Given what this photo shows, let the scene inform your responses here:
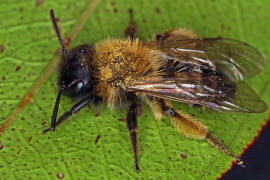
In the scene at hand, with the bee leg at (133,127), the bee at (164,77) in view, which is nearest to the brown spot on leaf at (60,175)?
the bee at (164,77)

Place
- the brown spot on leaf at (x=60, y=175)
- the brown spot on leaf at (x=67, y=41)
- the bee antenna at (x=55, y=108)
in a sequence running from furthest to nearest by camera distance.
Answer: the brown spot on leaf at (x=67, y=41), the bee antenna at (x=55, y=108), the brown spot on leaf at (x=60, y=175)

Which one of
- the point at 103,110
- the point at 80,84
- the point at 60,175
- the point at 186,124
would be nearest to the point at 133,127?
the point at 103,110

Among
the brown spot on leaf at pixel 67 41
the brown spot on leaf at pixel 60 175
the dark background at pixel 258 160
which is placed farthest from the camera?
the brown spot on leaf at pixel 67 41

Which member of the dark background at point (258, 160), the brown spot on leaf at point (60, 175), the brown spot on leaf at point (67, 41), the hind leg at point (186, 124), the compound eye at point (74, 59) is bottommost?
the dark background at point (258, 160)

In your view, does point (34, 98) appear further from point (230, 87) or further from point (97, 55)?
point (230, 87)

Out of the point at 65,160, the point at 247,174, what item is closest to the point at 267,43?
the point at 247,174

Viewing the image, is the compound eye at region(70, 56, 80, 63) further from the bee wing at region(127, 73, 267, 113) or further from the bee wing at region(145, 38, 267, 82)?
the bee wing at region(145, 38, 267, 82)

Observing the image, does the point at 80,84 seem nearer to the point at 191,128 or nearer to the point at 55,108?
the point at 55,108

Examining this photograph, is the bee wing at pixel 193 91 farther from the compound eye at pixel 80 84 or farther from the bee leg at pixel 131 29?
the bee leg at pixel 131 29
